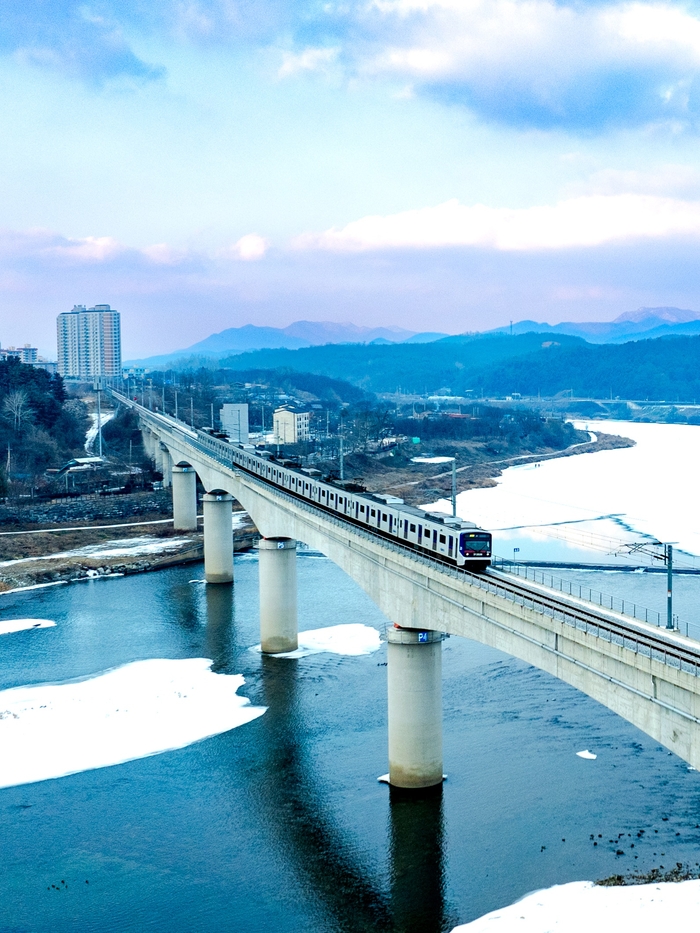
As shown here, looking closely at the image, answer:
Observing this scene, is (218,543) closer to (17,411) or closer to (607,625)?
(607,625)

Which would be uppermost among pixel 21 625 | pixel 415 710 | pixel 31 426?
pixel 31 426

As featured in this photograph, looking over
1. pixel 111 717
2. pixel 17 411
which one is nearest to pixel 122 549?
pixel 111 717

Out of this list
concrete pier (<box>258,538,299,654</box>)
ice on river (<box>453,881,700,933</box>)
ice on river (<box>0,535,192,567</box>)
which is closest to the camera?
ice on river (<box>453,881,700,933</box>)

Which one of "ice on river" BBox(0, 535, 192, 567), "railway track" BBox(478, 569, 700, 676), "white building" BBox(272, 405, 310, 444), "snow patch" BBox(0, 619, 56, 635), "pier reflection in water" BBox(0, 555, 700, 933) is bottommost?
"pier reflection in water" BBox(0, 555, 700, 933)

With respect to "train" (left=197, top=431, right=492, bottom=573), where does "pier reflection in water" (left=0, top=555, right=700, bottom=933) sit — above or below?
below

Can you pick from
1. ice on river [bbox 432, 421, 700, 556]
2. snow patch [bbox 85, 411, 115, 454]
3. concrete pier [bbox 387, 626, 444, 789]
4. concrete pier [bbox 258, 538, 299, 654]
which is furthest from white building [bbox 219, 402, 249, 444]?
concrete pier [bbox 387, 626, 444, 789]

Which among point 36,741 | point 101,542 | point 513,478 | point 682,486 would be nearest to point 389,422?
point 513,478

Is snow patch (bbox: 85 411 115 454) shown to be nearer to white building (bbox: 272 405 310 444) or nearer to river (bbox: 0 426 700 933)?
white building (bbox: 272 405 310 444)
